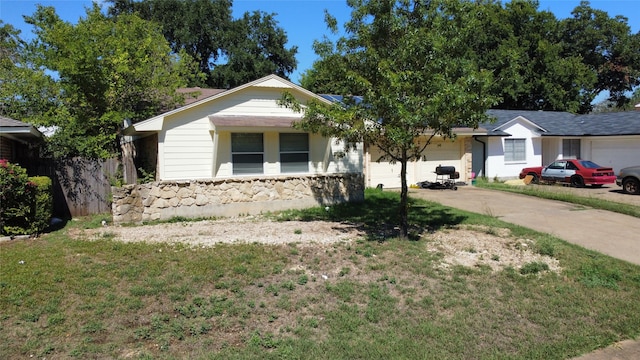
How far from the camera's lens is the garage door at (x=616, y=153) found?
80.1 ft

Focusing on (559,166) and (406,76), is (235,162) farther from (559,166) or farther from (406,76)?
(559,166)

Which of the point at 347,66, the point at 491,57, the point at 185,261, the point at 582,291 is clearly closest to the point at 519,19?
the point at 491,57

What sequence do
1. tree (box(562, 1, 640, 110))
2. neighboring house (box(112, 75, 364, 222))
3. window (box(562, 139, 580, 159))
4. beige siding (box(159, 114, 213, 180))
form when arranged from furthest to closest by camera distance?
1. tree (box(562, 1, 640, 110))
2. window (box(562, 139, 580, 159))
3. beige siding (box(159, 114, 213, 180))
4. neighboring house (box(112, 75, 364, 222))

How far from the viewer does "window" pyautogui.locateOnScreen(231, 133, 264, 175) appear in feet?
45.4

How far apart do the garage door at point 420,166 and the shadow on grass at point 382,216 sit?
4.17m

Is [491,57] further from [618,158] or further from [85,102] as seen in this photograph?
[85,102]

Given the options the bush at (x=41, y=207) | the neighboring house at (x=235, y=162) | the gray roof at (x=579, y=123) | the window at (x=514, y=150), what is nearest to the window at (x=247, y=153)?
the neighboring house at (x=235, y=162)

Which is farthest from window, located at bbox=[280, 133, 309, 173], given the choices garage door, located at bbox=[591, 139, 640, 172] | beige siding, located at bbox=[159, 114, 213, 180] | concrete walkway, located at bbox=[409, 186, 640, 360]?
garage door, located at bbox=[591, 139, 640, 172]

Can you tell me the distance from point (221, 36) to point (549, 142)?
25.9m

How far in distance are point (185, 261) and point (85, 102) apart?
8.71 meters

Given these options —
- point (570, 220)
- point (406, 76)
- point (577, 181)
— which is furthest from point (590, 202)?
point (406, 76)

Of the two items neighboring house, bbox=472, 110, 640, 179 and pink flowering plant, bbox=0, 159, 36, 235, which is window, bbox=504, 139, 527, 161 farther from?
pink flowering plant, bbox=0, 159, 36, 235

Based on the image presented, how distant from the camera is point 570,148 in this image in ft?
89.2

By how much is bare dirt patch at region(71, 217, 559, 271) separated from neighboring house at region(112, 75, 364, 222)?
114 cm
